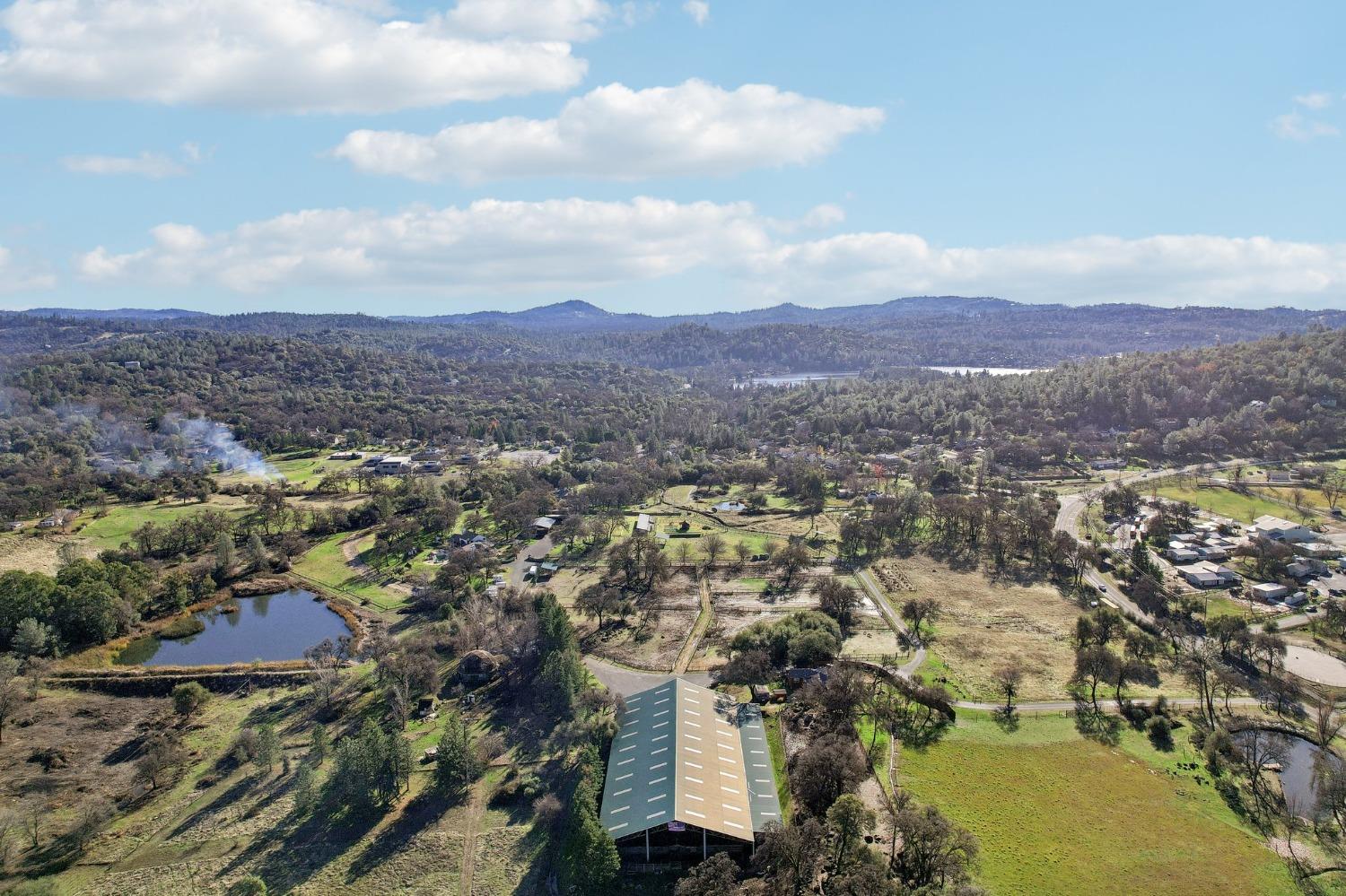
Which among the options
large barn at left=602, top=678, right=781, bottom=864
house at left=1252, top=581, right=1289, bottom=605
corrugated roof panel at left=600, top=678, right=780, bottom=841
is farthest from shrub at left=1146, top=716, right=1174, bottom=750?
house at left=1252, top=581, right=1289, bottom=605

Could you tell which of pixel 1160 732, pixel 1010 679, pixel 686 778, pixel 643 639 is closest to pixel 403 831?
pixel 686 778

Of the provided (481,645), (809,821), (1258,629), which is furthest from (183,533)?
(1258,629)

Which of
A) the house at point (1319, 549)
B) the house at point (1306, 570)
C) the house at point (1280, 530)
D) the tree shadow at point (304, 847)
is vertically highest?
the house at point (1280, 530)

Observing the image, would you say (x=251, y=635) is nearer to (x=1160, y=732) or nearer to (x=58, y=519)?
(x=58, y=519)

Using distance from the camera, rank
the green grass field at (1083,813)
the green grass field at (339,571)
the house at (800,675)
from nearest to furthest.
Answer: the green grass field at (1083,813), the house at (800,675), the green grass field at (339,571)

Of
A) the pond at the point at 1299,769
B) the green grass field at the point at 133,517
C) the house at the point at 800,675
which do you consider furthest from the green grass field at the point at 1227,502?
the green grass field at the point at 133,517

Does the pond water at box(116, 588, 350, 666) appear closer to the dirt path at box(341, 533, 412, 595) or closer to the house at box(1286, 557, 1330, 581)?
the dirt path at box(341, 533, 412, 595)

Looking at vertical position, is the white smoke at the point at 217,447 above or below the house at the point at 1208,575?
above

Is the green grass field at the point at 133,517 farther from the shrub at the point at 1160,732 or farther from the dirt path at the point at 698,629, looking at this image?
the shrub at the point at 1160,732
